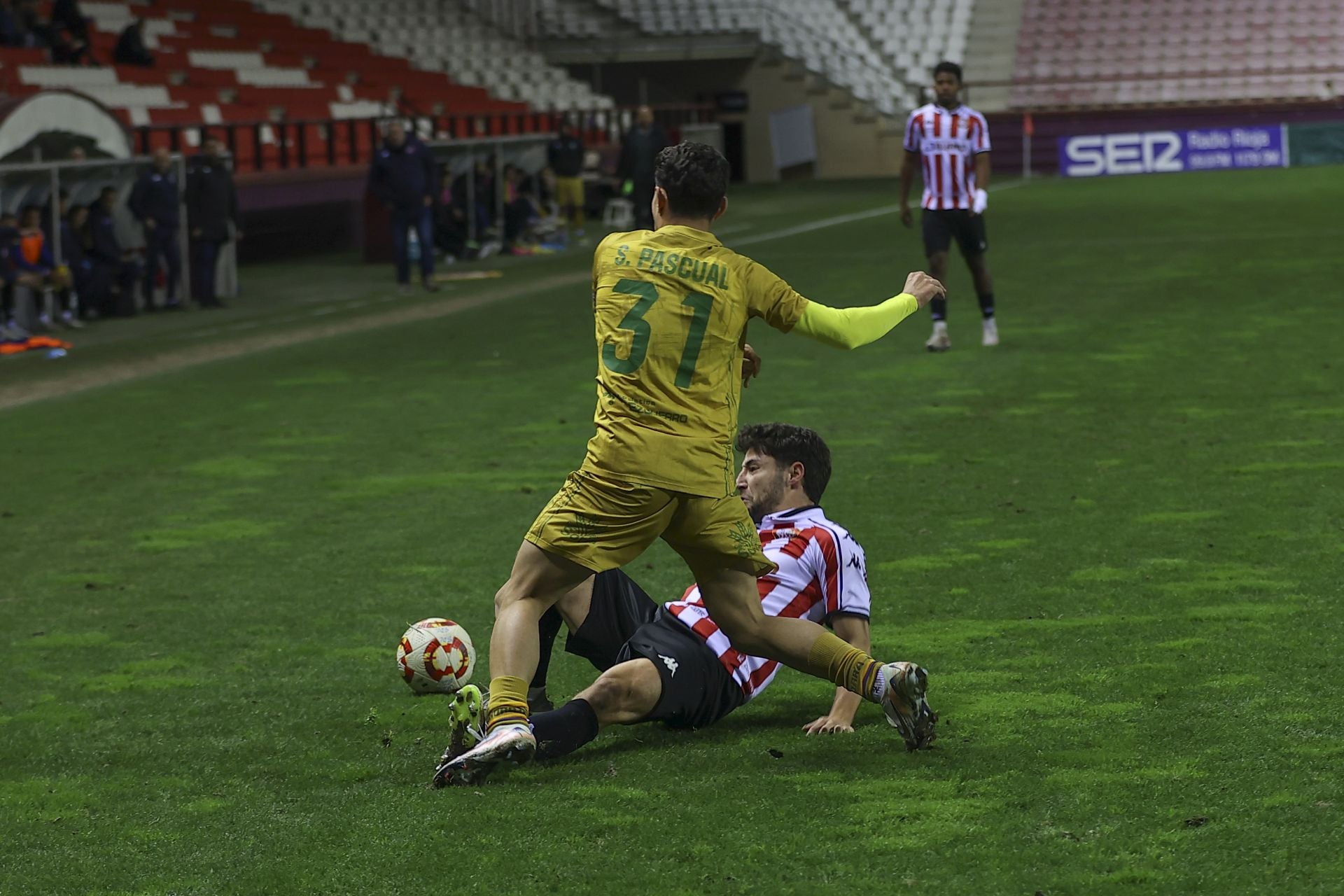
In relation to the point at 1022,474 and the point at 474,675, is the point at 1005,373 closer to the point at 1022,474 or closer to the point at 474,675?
the point at 1022,474

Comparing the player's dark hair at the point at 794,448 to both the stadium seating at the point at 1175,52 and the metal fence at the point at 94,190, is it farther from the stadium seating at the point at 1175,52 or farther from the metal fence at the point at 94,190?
the stadium seating at the point at 1175,52

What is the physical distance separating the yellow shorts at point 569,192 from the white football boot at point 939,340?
1546cm

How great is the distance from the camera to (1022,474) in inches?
374

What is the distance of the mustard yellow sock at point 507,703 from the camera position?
477 cm

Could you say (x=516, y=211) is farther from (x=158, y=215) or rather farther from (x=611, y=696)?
(x=611, y=696)

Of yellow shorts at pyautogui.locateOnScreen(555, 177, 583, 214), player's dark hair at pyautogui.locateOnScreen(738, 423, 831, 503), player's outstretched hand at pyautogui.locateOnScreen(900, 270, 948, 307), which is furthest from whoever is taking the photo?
yellow shorts at pyautogui.locateOnScreen(555, 177, 583, 214)

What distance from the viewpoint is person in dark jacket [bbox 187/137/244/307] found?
2022cm

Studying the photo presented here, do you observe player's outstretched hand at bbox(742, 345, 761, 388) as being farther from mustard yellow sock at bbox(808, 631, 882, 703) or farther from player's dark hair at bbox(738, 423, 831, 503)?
mustard yellow sock at bbox(808, 631, 882, 703)

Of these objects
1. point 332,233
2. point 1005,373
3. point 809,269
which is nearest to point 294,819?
point 1005,373

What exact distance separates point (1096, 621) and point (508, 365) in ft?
29.0

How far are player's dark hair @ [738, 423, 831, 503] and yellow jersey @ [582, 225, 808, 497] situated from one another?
1.97 feet

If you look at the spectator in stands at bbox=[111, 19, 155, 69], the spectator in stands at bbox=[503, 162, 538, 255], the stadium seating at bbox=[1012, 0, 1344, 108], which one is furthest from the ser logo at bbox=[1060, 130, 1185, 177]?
the spectator in stands at bbox=[111, 19, 155, 69]

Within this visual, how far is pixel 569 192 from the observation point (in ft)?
95.7

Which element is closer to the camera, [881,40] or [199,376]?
[199,376]
